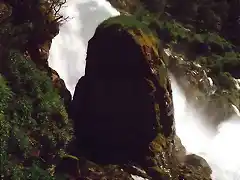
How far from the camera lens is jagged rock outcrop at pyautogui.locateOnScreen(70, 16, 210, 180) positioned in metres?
17.3

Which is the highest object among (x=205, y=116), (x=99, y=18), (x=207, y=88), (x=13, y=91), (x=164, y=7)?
(x=164, y=7)

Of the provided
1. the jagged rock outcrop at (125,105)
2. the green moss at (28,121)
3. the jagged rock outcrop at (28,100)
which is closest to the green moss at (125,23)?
the jagged rock outcrop at (125,105)

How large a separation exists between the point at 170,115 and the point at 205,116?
1085 cm

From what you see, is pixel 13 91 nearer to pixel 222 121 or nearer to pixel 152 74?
pixel 152 74

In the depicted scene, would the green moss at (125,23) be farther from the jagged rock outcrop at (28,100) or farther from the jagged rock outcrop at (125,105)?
the jagged rock outcrop at (28,100)

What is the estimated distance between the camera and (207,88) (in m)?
30.3

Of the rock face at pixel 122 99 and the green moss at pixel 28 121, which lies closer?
the green moss at pixel 28 121

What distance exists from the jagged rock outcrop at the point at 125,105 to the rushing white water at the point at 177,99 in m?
4.64

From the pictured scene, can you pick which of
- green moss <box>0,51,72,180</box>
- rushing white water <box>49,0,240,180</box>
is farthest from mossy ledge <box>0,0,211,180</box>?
rushing white water <box>49,0,240,180</box>

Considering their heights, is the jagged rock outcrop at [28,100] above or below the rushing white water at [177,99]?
below

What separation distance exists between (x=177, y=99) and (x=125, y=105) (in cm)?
1085

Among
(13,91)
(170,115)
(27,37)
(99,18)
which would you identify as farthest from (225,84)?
(13,91)

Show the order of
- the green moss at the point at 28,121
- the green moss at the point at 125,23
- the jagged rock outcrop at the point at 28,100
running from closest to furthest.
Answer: the green moss at the point at 28,121 → the jagged rock outcrop at the point at 28,100 → the green moss at the point at 125,23

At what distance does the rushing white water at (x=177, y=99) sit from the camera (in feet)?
77.7
